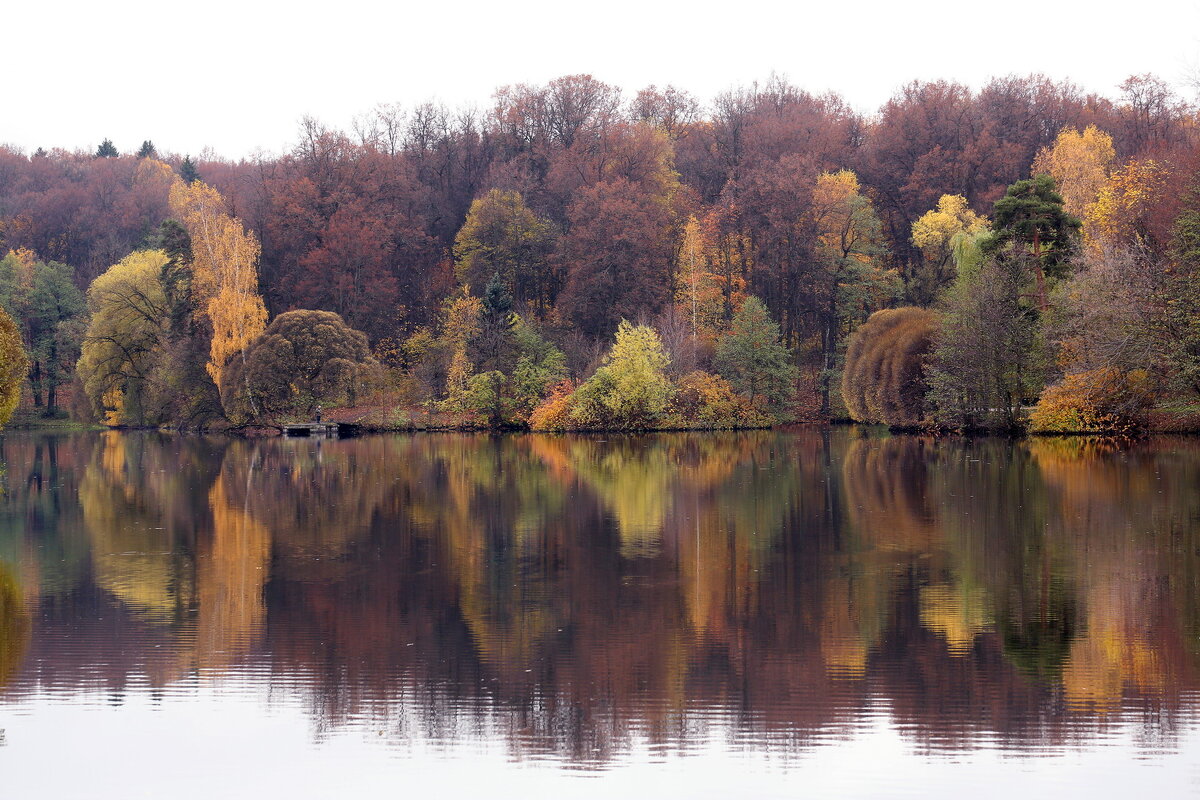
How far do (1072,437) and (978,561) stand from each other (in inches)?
1127

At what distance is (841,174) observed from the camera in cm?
6531

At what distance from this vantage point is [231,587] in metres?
14.9

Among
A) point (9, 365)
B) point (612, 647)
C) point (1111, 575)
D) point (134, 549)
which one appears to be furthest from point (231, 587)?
point (9, 365)

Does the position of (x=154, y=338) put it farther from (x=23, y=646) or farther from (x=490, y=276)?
(x=23, y=646)

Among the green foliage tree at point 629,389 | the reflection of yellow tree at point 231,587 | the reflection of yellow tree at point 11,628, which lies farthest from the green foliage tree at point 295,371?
the reflection of yellow tree at point 11,628

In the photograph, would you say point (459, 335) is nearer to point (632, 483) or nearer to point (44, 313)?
point (44, 313)

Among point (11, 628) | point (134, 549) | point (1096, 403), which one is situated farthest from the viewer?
point (1096, 403)

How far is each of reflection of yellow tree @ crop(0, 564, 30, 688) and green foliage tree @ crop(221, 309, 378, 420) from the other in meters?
41.3

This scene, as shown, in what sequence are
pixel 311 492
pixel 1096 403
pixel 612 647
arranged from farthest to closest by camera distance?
pixel 1096 403
pixel 311 492
pixel 612 647

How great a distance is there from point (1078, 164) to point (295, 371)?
3920 cm

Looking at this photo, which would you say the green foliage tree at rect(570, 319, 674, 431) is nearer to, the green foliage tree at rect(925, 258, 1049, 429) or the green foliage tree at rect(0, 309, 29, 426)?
the green foliage tree at rect(925, 258, 1049, 429)

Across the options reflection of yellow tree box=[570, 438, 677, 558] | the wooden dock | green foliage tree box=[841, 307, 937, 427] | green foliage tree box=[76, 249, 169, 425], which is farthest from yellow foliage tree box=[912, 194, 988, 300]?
green foliage tree box=[76, 249, 169, 425]

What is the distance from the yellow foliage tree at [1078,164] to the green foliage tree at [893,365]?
32.5ft

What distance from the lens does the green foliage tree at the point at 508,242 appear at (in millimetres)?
67062
